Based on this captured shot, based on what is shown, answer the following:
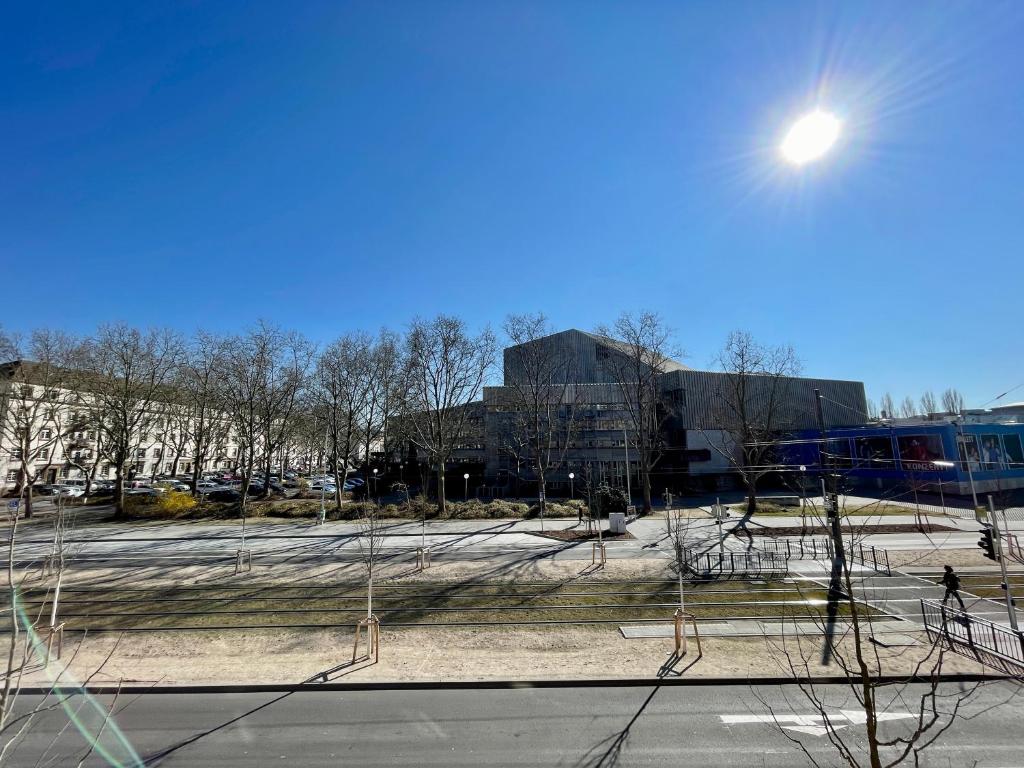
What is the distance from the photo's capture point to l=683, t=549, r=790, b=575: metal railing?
20.3m

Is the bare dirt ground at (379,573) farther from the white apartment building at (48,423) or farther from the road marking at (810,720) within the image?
the white apartment building at (48,423)

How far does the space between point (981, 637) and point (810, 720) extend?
24.6 ft

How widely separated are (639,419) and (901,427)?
99.6ft

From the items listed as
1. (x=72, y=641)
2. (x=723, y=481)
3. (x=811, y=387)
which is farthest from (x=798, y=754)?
(x=811, y=387)

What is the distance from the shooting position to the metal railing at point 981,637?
11805 millimetres

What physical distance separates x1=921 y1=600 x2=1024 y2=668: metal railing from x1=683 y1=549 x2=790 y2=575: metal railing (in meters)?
6.29

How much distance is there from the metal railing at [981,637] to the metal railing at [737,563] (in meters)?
6.29

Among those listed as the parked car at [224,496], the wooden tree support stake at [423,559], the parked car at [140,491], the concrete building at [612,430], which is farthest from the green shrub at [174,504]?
the wooden tree support stake at [423,559]

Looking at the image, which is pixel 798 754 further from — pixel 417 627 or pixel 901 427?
pixel 901 427

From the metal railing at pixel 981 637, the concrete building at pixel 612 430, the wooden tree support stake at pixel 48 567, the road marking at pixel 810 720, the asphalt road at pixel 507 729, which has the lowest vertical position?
the asphalt road at pixel 507 729

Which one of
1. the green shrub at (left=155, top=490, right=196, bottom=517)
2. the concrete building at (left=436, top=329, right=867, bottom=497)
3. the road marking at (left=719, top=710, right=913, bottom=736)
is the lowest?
the road marking at (left=719, top=710, right=913, bottom=736)

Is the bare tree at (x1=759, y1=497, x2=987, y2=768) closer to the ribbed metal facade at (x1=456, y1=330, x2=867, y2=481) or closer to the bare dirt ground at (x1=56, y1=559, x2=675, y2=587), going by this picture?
the bare dirt ground at (x1=56, y1=559, x2=675, y2=587)

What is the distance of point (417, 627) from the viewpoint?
49.2 feet

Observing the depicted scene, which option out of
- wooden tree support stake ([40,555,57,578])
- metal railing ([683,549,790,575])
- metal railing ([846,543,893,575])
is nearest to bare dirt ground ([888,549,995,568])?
metal railing ([846,543,893,575])
